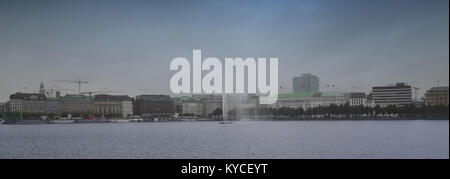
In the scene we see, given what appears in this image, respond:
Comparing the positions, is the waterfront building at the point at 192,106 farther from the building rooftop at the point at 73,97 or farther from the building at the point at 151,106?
the building rooftop at the point at 73,97

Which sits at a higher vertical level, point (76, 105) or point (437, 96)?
point (437, 96)

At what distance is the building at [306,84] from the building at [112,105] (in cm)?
3312

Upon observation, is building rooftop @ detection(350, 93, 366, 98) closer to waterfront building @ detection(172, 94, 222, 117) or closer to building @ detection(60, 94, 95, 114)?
waterfront building @ detection(172, 94, 222, 117)

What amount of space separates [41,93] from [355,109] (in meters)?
55.9

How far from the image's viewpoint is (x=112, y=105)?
357 feet

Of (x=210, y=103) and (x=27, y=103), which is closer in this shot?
(x=27, y=103)

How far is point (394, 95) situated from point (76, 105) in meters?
57.6

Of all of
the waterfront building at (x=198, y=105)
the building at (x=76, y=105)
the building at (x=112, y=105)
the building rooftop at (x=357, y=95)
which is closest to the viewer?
the building at (x=76, y=105)

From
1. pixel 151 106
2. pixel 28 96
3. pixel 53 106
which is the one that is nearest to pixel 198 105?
pixel 151 106

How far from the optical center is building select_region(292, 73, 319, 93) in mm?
106750

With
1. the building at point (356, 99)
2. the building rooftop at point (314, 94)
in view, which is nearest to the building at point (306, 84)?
the building rooftop at point (314, 94)

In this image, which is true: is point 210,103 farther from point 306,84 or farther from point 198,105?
point 306,84

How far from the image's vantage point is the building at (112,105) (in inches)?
4242
